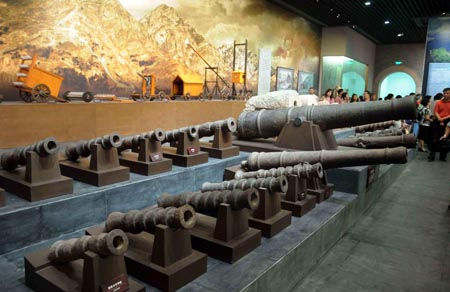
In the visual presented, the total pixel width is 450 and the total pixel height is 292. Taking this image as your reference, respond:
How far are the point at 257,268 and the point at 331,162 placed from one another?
1464mm

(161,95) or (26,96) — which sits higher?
(161,95)

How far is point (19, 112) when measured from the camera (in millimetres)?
4809

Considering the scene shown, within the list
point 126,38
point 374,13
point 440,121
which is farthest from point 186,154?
point 374,13

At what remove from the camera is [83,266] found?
1712mm

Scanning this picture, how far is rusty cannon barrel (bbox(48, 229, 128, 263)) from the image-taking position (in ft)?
5.17

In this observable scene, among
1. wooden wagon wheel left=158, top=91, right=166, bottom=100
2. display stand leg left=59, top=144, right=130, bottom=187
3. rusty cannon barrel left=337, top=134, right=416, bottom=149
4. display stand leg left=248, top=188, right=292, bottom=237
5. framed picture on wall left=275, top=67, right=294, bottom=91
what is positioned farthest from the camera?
framed picture on wall left=275, top=67, right=294, bottom=91

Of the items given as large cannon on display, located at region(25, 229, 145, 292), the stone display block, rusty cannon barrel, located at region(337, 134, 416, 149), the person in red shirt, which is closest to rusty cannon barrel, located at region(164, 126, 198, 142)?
the stone display block

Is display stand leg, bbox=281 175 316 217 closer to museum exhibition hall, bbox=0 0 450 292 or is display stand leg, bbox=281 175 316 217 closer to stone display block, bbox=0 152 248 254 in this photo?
museum exhibition hall, bbox=0 0 450 292

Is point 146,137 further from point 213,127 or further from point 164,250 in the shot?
point 164,250

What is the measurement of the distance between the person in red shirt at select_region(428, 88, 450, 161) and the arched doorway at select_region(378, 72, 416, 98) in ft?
58.3

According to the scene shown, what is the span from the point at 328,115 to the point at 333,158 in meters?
1.23

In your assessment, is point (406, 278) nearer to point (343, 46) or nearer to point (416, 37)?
point (343, 46)

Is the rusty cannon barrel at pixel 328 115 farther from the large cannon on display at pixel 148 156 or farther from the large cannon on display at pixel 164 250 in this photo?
the large cannon on display at pixel 164 250

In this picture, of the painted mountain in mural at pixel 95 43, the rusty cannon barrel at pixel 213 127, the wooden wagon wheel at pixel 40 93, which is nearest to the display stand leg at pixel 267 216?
the rusty cannon barrel at pixel 213 127
